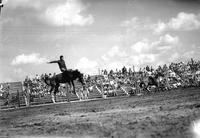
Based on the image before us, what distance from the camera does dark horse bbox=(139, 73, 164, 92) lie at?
83.3ft

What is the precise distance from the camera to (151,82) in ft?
83.6

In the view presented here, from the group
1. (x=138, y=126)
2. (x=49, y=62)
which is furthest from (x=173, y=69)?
(x=138, y=126)

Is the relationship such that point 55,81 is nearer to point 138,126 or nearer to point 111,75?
point 111,75

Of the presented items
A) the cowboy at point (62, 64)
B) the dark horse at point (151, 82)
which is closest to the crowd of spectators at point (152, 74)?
the dark horse at point (151, 82)

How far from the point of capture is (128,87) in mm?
29219

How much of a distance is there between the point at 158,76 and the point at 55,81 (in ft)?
39.6

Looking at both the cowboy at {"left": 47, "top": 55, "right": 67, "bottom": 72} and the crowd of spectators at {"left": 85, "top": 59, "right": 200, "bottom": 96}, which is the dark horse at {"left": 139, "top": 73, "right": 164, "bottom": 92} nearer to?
the crowd of spectators at {"left": 85, "top": 59, "right": 200, "bottom": 96}

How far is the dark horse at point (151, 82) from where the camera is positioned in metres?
25.4

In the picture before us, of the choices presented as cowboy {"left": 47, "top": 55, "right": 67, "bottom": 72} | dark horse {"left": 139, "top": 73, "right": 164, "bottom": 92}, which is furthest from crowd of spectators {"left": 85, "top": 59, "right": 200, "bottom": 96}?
cowboy {"left": 47, "top": 55, "right": 67, "bottom": 72}

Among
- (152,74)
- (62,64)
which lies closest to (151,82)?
(152,74)

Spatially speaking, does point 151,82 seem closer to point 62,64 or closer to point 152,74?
point 152,74

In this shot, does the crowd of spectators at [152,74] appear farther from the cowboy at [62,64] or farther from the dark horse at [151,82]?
the cowboy at [62,64]

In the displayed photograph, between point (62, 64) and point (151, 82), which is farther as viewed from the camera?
point (151, 82)

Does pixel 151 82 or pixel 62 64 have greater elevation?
pixel 62 64
